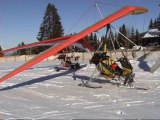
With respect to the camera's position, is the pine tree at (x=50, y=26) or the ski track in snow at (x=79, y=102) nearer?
the ski track in snow at (x=79, y=102)

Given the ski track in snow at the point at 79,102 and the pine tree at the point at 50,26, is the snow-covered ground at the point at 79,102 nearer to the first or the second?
the ski track in snow at the point at 79,102

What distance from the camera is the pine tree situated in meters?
63.2

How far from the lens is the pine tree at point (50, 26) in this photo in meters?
63.2

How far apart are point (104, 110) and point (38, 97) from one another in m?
2.73

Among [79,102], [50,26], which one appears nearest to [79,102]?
[79,102]

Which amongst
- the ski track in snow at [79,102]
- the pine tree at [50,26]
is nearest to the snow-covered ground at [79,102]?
the ski track in snow at [79,102]

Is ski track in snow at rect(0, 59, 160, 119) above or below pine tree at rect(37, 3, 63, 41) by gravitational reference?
below

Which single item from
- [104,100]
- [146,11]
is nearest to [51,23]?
[146,11]

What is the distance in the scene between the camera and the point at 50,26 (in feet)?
212

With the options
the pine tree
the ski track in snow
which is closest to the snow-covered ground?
the ski track in snow

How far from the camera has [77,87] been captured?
11328 millimetres

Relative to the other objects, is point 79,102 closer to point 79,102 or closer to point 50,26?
point 79,102

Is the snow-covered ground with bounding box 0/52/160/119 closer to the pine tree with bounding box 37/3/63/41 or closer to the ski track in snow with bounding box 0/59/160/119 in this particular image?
the ski track in snow with bounding box 0/59/160/119

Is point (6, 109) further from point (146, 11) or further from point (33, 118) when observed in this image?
point (146, 11)
